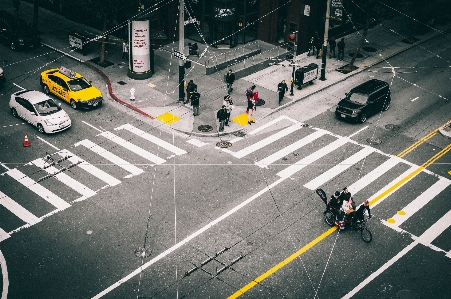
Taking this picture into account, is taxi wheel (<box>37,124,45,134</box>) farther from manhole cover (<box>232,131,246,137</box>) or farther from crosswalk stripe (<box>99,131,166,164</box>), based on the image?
manhole cover (<box>232,131,246,137</box>)

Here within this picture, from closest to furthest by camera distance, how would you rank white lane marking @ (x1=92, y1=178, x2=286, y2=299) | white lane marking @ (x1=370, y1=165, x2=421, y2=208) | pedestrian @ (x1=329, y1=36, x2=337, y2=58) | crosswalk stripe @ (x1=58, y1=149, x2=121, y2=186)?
1. white lane marking @ (x1=92, y1=178, x2=286, y2=299)
2. white lane marking @ (x1=370, y1=165, x2=421, y2=208)
3. crosswalk stripe @ (x1=58, y1=149, x2=121, y2=186)
4. pedestrian @ (x1=329, y1=36, x2=337, y2=58)

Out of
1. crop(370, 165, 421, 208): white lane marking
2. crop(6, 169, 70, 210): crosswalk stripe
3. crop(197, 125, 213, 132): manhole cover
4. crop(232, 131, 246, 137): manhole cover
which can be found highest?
crop(197, 125, 213, 132): manhole cover

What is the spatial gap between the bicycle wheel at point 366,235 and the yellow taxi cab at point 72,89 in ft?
55.1

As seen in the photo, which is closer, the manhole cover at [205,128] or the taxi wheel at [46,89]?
the manhole cover at [205,128]

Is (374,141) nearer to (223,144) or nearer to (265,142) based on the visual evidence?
(265,142)

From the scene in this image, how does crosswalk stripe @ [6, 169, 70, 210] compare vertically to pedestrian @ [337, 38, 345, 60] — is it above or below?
below

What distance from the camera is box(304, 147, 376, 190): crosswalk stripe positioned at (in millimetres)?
24953

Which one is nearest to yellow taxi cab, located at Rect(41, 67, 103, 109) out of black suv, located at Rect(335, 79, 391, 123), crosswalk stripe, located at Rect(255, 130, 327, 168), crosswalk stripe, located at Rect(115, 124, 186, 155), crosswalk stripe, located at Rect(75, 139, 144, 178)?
→ crosswalk stripe, located at Rect(115, 124, 186, 155)

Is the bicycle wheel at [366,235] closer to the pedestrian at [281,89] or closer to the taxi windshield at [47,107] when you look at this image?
the pedestrian at [281,89]

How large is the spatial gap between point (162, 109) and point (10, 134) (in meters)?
8.18

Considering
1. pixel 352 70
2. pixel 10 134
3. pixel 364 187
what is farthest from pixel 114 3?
pixel 364 187

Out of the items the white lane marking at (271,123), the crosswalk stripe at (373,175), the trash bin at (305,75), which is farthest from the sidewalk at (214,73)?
the crosswalk stripe at (373,175)

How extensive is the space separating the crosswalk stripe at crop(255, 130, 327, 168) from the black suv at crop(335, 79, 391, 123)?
187cm

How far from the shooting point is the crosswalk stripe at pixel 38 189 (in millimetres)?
23031
